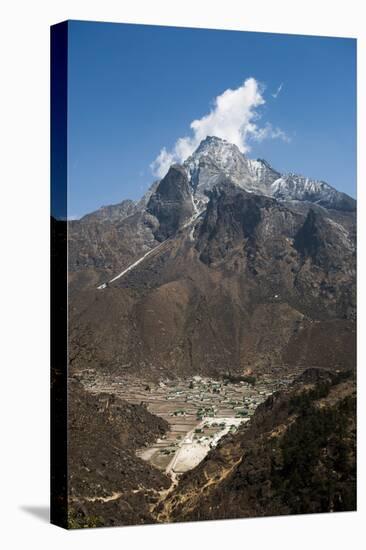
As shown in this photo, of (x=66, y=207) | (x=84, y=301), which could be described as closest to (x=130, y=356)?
(x=84, y=301)

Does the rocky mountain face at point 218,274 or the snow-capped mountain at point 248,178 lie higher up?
the snow-capped mountain at point 248,178

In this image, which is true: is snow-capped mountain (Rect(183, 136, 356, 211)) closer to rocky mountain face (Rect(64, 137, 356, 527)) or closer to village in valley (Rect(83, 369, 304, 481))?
rocky mountain face (Rect(64, 137, 356, 527))

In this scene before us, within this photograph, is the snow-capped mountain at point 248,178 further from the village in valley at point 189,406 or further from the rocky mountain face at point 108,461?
the rocky mountain face at point 108,461

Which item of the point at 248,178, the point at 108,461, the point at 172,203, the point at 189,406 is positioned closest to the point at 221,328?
the point at 189,406

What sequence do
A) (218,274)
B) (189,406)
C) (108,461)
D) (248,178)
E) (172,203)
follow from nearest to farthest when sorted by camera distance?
(108,461) < (189,406) < (172,203) < (218,274) < (248,178)

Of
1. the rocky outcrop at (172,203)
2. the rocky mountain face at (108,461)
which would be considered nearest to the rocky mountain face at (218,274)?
the rocky outcrop at (172,203)

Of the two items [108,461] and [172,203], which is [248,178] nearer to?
[172,203]

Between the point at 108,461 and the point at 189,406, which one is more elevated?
the point at 189,406

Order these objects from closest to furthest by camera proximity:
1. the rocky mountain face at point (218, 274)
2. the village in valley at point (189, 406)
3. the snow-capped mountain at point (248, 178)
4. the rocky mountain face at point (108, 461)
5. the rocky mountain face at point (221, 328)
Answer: the rocky mountain face at point (108, 461), the rocky mountain face at point (221, 328), the village in valley at point (189, 406), the rocky mountain face at point (218, 274), the snow-capped mountain at point (248, 178)
